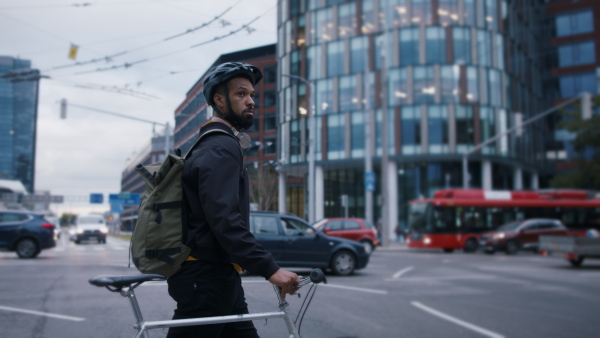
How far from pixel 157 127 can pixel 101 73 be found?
5.03 feet

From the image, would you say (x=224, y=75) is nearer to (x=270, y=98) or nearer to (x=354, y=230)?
(x=270, y=98)

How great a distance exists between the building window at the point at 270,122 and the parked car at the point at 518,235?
71.2ft

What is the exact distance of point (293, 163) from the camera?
224 inches

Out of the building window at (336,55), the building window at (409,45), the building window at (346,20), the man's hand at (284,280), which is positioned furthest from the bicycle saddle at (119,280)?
the building window at (409,45)

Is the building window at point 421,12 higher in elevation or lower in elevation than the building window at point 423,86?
higher

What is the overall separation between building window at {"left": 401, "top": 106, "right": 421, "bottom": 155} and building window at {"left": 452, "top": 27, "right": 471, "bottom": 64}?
489 centimetres

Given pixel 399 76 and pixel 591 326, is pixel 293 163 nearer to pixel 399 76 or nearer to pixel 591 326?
pixel 591 326

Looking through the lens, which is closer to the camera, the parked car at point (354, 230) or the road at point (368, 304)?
the road at point (368, 304)

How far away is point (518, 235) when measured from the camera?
2502cm

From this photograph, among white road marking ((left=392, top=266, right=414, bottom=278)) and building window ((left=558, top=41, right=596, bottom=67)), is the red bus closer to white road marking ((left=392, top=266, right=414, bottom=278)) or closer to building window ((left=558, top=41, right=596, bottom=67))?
white road marking ((left=392, top=266, right=414, bottom=278))

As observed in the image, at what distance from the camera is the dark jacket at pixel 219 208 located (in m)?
2.19

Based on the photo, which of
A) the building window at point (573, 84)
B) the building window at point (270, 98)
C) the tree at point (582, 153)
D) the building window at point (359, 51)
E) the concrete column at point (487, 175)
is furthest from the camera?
the building window at point (573, 84)

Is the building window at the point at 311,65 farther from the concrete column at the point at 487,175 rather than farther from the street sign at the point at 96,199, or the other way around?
the concrete column at the point at 487,175

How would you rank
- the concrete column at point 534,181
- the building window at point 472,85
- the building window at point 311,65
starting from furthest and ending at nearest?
the concrete column at point 534,181 → the building window at point 472,85 → the building window at point 311,65
